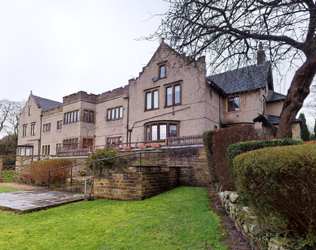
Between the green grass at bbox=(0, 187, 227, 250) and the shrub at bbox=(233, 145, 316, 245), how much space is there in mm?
1309

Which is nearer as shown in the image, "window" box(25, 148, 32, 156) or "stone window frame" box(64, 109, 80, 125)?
"stone window frame" box(64, 109, 80, 125)

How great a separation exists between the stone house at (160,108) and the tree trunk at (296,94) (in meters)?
5.61

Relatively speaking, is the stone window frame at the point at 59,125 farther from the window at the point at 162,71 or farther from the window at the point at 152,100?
the window at the point at 162,71

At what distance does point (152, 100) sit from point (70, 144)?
1214 centimetres

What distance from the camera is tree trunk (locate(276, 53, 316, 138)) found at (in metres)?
7.06

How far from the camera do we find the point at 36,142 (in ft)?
108

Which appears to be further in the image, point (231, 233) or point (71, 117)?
point (71, 117)

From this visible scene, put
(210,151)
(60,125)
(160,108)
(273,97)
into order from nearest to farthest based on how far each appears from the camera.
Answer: (210,151)
(160,108)
(273,97)
(60,125)

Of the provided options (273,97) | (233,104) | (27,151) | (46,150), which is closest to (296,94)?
(233,104)

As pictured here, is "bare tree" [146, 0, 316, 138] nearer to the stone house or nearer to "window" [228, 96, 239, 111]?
the stone house

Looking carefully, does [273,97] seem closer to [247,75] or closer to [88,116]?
[247,75]

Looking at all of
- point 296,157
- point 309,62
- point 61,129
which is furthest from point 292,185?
point 61,129

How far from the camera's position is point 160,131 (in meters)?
19.4

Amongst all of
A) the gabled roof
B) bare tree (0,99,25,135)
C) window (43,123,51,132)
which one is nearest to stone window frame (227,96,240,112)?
the gabled roof
